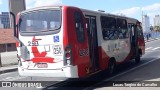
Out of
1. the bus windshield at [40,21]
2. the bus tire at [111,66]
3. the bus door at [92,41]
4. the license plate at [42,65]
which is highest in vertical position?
the bus windshield at [40,21]

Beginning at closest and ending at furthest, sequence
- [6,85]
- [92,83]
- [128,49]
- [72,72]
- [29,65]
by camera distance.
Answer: [72,72] → [29,65] → [92,83] → [6,85] → [128,49]

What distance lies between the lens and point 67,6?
9.70 meters

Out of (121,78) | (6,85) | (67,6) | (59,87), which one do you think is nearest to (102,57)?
(121,78)

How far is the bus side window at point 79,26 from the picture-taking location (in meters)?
9.89

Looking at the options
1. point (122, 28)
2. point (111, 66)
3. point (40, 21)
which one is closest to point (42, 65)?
point (40, 21)

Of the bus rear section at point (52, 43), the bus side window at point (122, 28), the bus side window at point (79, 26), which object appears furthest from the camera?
the bus side window at point (122, 28)

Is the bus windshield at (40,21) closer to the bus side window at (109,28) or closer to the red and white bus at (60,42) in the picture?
the red and white bus at (60,42)

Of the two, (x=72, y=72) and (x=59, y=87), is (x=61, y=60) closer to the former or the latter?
(x=72, y=72)

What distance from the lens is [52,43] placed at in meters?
9.68

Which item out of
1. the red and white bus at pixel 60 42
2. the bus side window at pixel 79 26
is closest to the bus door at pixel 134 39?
the red and white bus at pixel 60 42

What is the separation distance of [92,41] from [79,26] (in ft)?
3.91

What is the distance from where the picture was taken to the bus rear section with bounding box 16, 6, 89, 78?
9.43 meters

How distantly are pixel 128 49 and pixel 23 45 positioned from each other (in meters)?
6.59

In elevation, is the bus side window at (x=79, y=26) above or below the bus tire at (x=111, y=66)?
above
